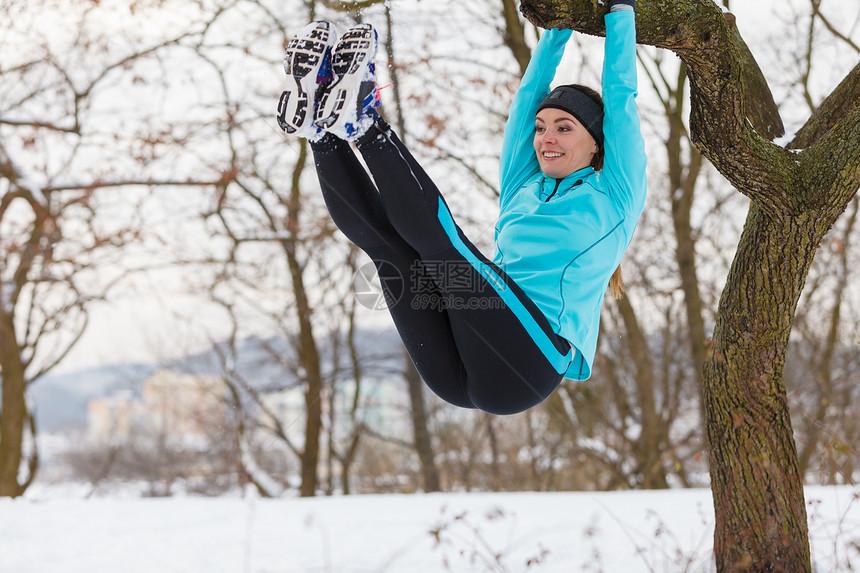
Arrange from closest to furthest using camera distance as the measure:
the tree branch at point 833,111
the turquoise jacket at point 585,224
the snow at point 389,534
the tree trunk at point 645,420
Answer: the turquoise jacket at point 585,224 < the tree branch at point 833,111 < the snow at point 389,534 < the tree trunk at point 645,420

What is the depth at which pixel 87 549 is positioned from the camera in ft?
10.6

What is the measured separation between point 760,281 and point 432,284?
1299mm

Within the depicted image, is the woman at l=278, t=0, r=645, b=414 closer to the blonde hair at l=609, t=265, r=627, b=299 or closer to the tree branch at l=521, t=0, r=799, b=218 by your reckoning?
the tree branch at l=521, t=0, r=799, b=218

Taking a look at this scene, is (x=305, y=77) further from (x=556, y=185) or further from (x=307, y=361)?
(x=307, y=361)

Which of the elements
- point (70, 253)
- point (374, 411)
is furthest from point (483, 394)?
point (374, 411)

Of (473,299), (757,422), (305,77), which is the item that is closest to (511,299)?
(473,299)

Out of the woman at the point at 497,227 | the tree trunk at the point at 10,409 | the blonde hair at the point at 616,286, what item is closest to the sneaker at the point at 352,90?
the woman at the point at 497,227

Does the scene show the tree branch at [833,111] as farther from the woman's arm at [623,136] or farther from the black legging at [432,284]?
the black legging at [432,284]

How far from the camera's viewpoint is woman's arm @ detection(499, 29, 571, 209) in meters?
2.08

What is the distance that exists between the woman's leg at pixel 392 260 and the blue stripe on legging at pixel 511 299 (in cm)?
12

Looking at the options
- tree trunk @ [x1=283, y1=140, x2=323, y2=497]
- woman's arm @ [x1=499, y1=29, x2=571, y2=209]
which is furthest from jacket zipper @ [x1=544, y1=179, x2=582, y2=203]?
tree trunk @ [x1=283, y1=140, x2=323, y2=497]

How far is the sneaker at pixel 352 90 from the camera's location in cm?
A: 150

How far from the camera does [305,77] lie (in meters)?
1.58

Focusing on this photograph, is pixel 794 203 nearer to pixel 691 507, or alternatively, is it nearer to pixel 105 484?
pixel 691 507
